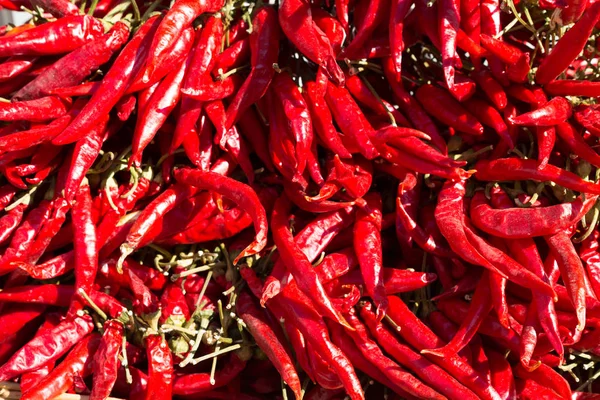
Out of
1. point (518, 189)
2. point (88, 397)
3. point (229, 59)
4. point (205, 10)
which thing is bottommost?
point (88, 397)

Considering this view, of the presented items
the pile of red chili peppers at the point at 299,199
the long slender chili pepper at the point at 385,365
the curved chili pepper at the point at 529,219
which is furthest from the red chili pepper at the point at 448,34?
the long slender chili pepper at the point at 385,365

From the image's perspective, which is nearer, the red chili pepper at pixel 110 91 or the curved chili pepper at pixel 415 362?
the curved chili pepper at pixel 415 362

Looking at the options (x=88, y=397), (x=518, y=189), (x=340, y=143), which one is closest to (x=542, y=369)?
(x=518, y=189)

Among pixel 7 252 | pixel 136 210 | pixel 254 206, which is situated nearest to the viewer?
pixel 254 206

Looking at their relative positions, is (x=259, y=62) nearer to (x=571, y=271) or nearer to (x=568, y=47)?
(x=568, y=47)

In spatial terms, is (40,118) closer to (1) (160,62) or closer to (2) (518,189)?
(1) (160,62)

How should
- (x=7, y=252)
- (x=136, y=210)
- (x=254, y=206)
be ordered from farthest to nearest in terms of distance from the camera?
(x=136, y=210), (x=7, y=252), (x=254, y=206)

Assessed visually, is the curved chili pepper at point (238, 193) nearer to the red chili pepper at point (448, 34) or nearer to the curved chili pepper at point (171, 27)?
the curved chili pepper at point (171, 27)
